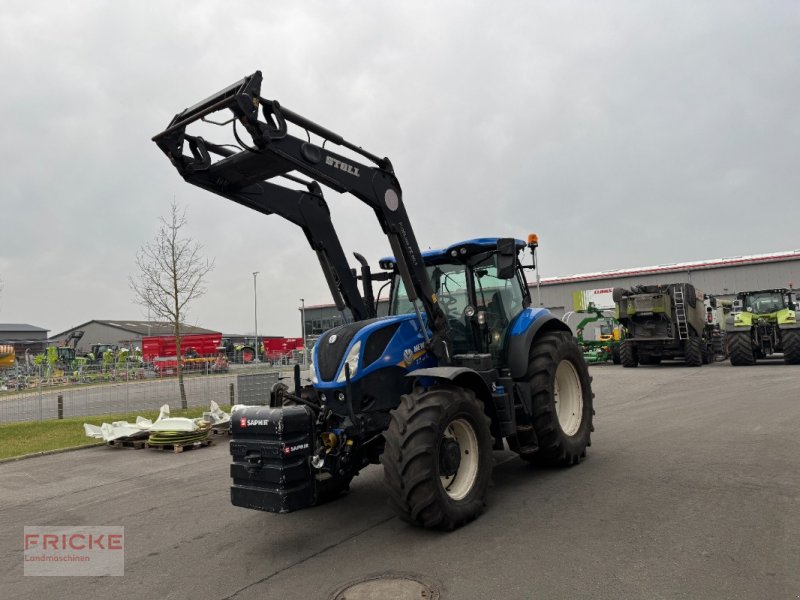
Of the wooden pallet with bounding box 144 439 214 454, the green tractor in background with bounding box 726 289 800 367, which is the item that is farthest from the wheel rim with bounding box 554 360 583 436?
the green tractor in background with bounding box 726 289 800 367

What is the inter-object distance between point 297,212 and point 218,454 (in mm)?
5238

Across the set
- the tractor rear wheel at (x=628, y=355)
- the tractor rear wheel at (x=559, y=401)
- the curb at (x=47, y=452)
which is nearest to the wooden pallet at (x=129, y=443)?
the curb at (x=47, y=452)

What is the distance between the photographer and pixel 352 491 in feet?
20.4

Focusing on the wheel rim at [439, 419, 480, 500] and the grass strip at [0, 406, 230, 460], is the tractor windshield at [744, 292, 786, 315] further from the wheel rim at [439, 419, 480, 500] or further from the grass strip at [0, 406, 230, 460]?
the wheel rim at [439, 419, 480, 500]

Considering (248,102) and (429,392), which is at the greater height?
(248,102)

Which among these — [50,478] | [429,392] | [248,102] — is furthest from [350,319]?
[50,478]

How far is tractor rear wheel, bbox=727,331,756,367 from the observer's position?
1966 cm

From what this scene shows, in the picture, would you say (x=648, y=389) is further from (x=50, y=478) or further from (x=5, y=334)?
(x=5, y=334)

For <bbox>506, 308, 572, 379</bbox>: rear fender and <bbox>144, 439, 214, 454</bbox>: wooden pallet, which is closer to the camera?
<bbox>506, 308, 572, 379</bbox>: rear fender

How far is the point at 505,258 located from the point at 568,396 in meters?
2.38

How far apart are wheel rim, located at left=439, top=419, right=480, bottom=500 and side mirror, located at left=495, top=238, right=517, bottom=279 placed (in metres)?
1.75

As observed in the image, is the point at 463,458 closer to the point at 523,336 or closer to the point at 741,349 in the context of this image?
the point at 523,336

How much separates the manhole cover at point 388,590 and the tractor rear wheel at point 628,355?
20076 mm

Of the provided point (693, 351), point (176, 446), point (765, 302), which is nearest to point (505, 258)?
point (176, 446)
